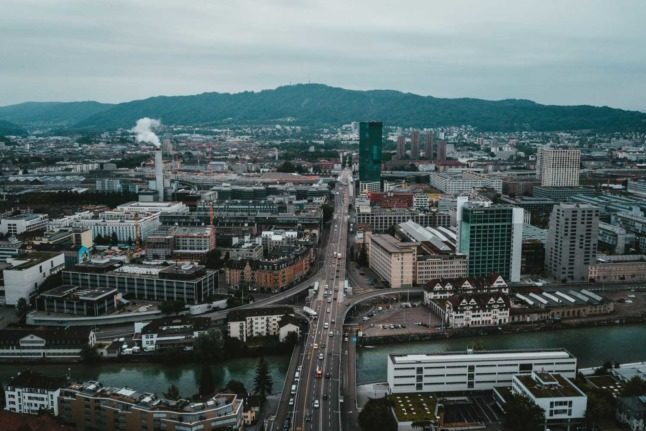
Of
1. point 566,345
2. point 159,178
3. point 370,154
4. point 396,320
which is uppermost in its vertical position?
point 370,154

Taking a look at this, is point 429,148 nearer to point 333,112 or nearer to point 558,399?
point 558,399

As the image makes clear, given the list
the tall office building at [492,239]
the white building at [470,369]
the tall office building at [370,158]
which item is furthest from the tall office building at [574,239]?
the tall office building at [370,158]

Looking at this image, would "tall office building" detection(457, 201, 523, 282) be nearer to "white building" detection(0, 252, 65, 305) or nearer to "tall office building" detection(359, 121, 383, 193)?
"white building" detection(0, 252, 65, 305)

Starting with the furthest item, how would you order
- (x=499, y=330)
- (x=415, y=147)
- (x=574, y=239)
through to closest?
(x=415, y=147) < (x=574, y=239) < (x=499, y=330)

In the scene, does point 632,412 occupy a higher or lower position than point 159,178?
lower

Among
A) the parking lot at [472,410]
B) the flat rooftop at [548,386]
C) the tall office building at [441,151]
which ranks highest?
the tall office building at [441,151]

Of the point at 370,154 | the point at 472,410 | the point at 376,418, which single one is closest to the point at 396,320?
the point at 472,410

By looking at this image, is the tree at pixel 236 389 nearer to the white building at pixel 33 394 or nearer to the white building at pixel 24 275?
the white building at pixel 33 394

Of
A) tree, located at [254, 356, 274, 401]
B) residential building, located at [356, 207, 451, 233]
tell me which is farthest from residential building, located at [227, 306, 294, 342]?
residential building, located at [356, 207, 451, 233]
